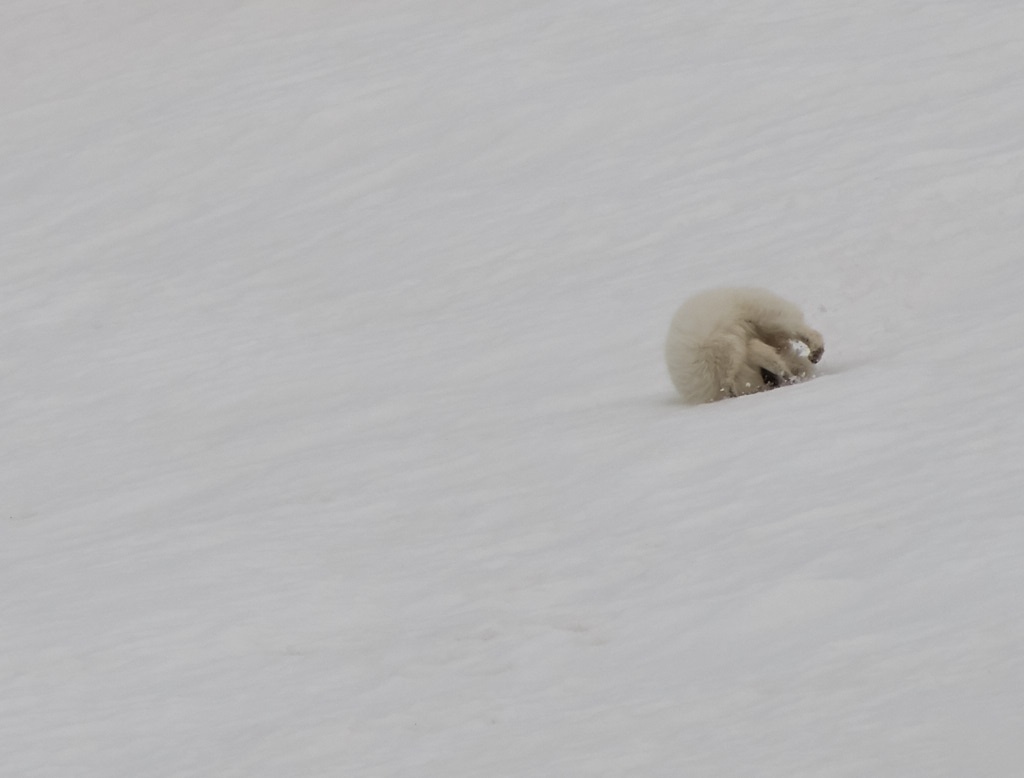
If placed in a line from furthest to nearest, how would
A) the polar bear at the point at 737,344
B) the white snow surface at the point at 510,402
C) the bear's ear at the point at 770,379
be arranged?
the bear's ear at the point at 770,379 < the polar bear at the point at 737,344 < the white snow surface at the point at 510,402

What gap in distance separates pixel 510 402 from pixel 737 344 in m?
2.07

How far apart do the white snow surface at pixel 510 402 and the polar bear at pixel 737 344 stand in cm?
23

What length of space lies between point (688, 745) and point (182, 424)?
266 inches

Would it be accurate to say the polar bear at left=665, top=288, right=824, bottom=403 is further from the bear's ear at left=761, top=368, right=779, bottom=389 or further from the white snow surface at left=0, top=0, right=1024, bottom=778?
the white snow surface at left=0, top=0, right=1024, bottom=778

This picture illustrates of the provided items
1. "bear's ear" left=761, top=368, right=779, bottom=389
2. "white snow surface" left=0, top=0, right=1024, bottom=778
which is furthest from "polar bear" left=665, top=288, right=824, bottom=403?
"white snow surface" left=0, top=0, right=1024, bottom=778

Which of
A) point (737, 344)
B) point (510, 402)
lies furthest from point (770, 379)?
point (510, 402)

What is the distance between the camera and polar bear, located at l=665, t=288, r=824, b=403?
27.9 ft

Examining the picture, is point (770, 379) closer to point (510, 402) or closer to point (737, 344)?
point (737, 344)

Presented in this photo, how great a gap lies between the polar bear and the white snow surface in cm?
23

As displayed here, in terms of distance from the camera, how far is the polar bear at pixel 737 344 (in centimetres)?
851

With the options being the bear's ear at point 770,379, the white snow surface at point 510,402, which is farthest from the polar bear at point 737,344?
the white snow surface at point 510,402

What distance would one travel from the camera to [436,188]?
1514 centimetres

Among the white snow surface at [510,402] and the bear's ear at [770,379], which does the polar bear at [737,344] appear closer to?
the bear's ear at [770,379]

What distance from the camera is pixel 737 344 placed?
336 inches
